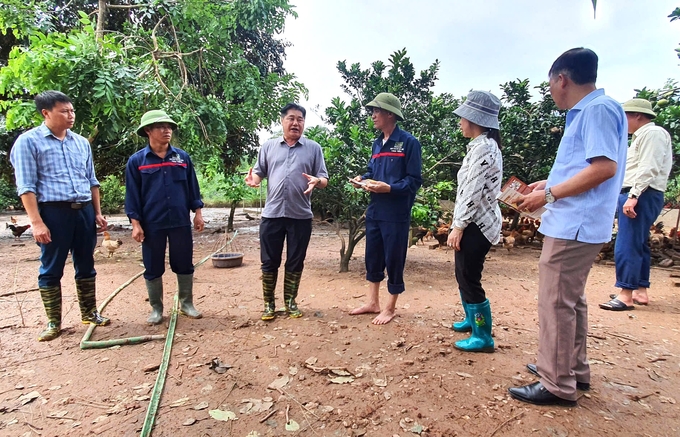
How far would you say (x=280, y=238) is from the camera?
364 centimetres

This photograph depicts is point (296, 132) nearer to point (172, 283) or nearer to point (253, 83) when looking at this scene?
point (172, 283)

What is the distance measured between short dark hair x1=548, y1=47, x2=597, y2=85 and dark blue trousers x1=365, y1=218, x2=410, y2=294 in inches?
68.1

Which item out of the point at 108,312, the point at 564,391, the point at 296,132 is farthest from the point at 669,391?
the point at 108,312

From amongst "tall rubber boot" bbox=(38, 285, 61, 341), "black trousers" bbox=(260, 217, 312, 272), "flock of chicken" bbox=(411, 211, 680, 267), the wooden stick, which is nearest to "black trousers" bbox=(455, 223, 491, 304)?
the wooden stick

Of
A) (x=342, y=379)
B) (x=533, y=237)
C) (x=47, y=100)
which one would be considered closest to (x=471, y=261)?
(x=342, y=379)

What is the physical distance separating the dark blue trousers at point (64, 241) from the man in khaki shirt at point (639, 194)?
5216 millimetres

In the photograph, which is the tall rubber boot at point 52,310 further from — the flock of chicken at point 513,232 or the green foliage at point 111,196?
the green foliage at point 111,196

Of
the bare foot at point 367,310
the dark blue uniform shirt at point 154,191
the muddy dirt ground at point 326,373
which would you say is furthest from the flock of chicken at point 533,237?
the dark blue uniform shirt at point 154,191

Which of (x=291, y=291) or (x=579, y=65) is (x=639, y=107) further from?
(x=291, y=291)

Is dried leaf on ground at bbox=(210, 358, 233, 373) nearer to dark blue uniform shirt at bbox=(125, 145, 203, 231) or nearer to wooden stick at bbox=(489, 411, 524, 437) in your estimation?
dark blue uniform shirt at bbox=(125, 145, 203, 231)

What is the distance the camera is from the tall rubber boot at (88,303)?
3.46 m

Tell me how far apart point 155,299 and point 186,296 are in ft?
0.91

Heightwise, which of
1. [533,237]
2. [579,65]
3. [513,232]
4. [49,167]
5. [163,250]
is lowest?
[533,237]

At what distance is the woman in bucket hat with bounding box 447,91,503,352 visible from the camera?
2.71 metres
